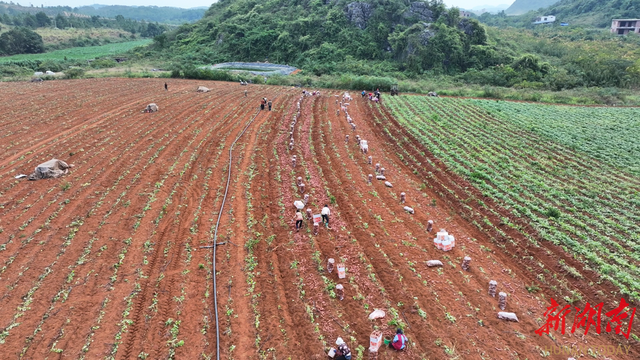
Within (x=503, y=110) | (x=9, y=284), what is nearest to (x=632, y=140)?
(x=503, y=110)

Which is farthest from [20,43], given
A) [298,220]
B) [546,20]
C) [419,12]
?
[546,20]

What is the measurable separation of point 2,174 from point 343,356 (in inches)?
754

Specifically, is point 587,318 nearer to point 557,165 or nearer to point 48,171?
point 557,165

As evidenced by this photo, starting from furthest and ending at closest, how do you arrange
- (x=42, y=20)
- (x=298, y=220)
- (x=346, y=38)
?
(x=42, y=20)
(x=346, y=38)
(x=298, y=220)

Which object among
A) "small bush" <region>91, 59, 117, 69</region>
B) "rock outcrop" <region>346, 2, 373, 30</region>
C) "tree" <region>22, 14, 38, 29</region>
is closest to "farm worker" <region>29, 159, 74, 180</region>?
"small bush" <region>91, 59, 117, 69</region>

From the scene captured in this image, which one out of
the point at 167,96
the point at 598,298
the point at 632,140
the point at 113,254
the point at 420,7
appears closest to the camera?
the point at 598,298

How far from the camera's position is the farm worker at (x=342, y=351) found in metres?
7.74

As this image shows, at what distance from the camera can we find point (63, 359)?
26.1 feet

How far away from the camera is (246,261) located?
37.2 ft

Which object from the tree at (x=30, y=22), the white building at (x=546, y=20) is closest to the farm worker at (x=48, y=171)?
the white building at (x=546, y=20)

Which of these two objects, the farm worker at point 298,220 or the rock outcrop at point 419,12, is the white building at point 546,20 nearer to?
the rock outcrop at point 419,12

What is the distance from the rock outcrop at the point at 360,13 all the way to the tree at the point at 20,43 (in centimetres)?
7357

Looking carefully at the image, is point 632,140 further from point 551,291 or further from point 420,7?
point 420,7

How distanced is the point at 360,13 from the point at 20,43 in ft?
250
